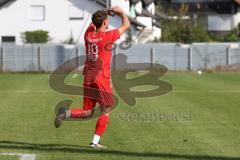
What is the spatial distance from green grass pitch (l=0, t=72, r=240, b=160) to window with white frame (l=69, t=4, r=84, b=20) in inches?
1318

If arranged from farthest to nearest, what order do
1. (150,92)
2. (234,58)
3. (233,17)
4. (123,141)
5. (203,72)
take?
(233,17) < (234,58) < (203,72) < (150,92) < (123,141)

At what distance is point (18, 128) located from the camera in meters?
14.2

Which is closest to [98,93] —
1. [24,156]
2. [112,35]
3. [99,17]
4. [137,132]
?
[112,35]

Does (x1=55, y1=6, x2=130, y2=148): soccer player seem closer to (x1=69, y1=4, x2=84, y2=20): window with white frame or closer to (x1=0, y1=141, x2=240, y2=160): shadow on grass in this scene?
(x1=0, y1=141, x2=240, y2=160): shadow on grass

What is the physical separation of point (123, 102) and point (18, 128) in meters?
7.47

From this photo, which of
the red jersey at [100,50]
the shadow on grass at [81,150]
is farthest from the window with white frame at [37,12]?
the red jersey at [100,50]

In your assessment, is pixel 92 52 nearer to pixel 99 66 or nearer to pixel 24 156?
pixel 99 66

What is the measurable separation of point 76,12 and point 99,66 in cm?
4480

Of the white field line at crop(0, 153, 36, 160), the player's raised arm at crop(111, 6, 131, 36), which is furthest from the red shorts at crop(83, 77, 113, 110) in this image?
the white field line at crop(0, 153, 36, 160)

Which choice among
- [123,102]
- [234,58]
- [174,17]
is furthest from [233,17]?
[123,102]

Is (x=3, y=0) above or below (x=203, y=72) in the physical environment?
above

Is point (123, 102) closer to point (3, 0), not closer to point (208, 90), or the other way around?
point (208, 90)

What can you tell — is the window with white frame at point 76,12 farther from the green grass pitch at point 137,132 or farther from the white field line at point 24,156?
the white field line at point 24,156

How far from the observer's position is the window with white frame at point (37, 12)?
5559 centimetres
